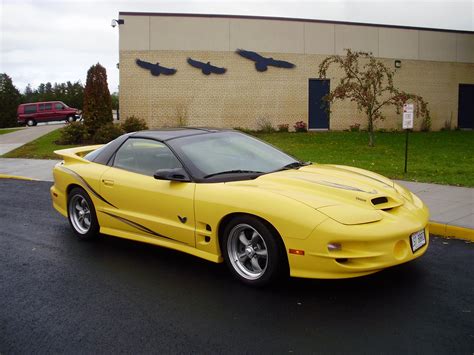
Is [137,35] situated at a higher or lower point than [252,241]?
higher

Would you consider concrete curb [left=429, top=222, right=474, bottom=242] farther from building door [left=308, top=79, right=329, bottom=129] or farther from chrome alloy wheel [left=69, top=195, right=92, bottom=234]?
building door [left=308, top=79, right=329, bottom=129]

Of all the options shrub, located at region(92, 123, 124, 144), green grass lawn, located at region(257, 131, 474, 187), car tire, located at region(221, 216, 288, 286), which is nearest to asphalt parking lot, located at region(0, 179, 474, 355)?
car tire, located at region(221, 216, 288, 286)

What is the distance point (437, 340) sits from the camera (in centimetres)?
343

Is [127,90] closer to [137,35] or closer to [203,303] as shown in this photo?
[137,35]

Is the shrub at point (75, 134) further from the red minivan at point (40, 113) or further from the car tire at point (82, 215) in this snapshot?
the red minivan at point (40, 113)

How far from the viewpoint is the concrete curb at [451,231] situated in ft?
20.1

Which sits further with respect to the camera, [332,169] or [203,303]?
[332,169]

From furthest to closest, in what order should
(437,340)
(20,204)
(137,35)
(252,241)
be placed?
(137,35), (20,204), (252,241), (437,340)

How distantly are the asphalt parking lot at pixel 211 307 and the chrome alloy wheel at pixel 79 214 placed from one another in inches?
21.4

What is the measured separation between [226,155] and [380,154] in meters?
11.8

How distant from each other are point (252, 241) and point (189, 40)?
74.4ft

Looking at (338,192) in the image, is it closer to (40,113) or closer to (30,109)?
(40,113)

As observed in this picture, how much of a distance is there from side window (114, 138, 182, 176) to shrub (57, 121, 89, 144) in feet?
50.3

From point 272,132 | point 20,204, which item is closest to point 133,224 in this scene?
point 20,204
